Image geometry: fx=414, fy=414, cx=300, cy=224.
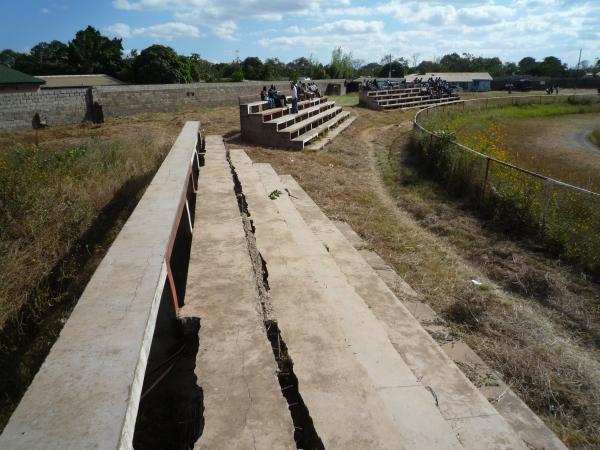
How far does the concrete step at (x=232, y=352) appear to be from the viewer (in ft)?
6.84

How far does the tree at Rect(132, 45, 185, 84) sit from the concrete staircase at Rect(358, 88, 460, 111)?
70.3ft

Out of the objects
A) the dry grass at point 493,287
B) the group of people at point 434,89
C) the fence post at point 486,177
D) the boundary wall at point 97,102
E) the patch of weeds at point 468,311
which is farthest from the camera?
the group of people at point 434,89

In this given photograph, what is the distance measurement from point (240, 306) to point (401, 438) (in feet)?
4.73

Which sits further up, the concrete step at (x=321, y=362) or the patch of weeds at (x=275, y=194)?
the patch of weeds at (x=275, y=194)

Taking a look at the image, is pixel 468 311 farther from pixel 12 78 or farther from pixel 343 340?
pixel 12 78

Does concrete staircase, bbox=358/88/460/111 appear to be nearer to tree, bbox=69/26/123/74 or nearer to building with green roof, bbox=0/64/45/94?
building with green roof, bbox=0/64/45/94

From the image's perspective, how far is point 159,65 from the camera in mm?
40031

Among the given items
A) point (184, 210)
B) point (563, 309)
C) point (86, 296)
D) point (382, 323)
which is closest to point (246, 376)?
point (86, 296)

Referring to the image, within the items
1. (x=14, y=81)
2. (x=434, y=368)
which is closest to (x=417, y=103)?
(x=14, y=81)

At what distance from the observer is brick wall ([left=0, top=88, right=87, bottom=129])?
17.9 meters

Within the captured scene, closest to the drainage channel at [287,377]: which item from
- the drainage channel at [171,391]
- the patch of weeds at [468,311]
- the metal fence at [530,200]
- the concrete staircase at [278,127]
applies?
the drainage channel at [171,391]

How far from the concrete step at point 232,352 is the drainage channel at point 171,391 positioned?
0.12m

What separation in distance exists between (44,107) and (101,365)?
2112 cm

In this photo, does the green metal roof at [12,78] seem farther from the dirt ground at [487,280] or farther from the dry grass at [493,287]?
the dry grass at [493,287]
